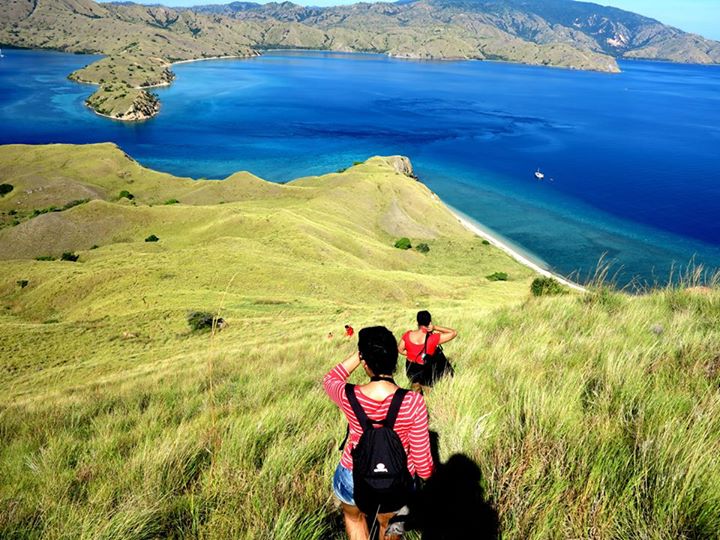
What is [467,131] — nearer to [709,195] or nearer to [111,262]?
[709,195]

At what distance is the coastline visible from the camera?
60041 mm

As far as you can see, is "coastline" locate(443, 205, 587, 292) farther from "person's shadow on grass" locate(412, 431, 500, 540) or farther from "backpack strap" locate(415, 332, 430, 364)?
"person's shadow on grass" locate(412, 431, 500, 540)

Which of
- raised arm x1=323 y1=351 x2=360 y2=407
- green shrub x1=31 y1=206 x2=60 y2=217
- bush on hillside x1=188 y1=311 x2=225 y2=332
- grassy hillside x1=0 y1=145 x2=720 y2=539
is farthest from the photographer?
green shrub x1=31 y1=206 x2=60 y2=217

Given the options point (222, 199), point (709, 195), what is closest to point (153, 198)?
point (222, 199)

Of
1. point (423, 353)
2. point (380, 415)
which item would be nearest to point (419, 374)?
point (423, 353)

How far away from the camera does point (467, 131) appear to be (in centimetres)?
14688

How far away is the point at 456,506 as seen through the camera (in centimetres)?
373

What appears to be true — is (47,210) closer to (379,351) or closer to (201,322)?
(201,322)

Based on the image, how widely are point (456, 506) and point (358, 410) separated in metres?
1.37

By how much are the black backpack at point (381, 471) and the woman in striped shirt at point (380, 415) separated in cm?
15

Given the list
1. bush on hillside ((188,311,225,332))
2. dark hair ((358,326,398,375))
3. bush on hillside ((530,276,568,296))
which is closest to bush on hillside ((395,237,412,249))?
bush on hillside ((530,276,568,296))

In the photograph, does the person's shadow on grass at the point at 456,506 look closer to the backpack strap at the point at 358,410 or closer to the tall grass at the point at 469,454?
the tall grass at the point at 469,454

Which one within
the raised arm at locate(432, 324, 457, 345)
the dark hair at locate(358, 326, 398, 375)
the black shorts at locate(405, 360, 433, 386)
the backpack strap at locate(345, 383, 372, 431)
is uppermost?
the dark hair at locate(358, 326, 398, 375)

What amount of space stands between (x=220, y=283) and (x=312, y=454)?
3337 centimetres
